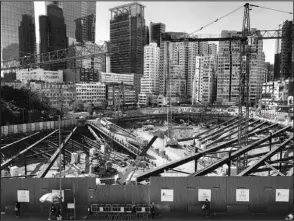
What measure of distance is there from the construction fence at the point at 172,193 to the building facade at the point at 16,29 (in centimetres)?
6185

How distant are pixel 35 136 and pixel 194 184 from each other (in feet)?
64.6

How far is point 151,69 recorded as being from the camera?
54.6 metres

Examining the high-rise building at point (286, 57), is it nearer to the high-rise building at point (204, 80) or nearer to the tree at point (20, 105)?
the high-rise building at point (204, 80)

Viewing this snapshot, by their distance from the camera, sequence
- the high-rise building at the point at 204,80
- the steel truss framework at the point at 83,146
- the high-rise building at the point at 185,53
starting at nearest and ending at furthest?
1. the steel truss framework at the point at 83,146
2. the high-rise building at the point at 185,53
3. the high-rise building at the point at 204,80

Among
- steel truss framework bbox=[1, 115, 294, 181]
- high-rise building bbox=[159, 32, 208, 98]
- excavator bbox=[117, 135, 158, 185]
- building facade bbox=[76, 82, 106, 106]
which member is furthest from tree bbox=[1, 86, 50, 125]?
high-rise building bbox=[159, 32, 208, 98]

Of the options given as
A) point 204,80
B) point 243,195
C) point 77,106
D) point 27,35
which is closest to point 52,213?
point 243,195

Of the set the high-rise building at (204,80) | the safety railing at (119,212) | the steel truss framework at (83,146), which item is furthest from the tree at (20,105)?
the high-rise building at (204,80)

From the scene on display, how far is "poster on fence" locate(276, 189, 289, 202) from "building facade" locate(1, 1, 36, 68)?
6759 cm

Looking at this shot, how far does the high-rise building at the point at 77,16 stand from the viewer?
7906cm

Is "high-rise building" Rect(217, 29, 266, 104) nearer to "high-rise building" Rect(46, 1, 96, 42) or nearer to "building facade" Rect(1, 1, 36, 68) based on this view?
"building facade" Rect(1, 1, 36, 68)

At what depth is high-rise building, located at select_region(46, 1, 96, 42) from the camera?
79.1m

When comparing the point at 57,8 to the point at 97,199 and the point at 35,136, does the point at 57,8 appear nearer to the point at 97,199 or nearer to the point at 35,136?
the point at 35,136

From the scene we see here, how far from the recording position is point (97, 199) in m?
9.10

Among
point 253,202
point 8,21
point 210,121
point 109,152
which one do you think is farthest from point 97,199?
point 8,21
